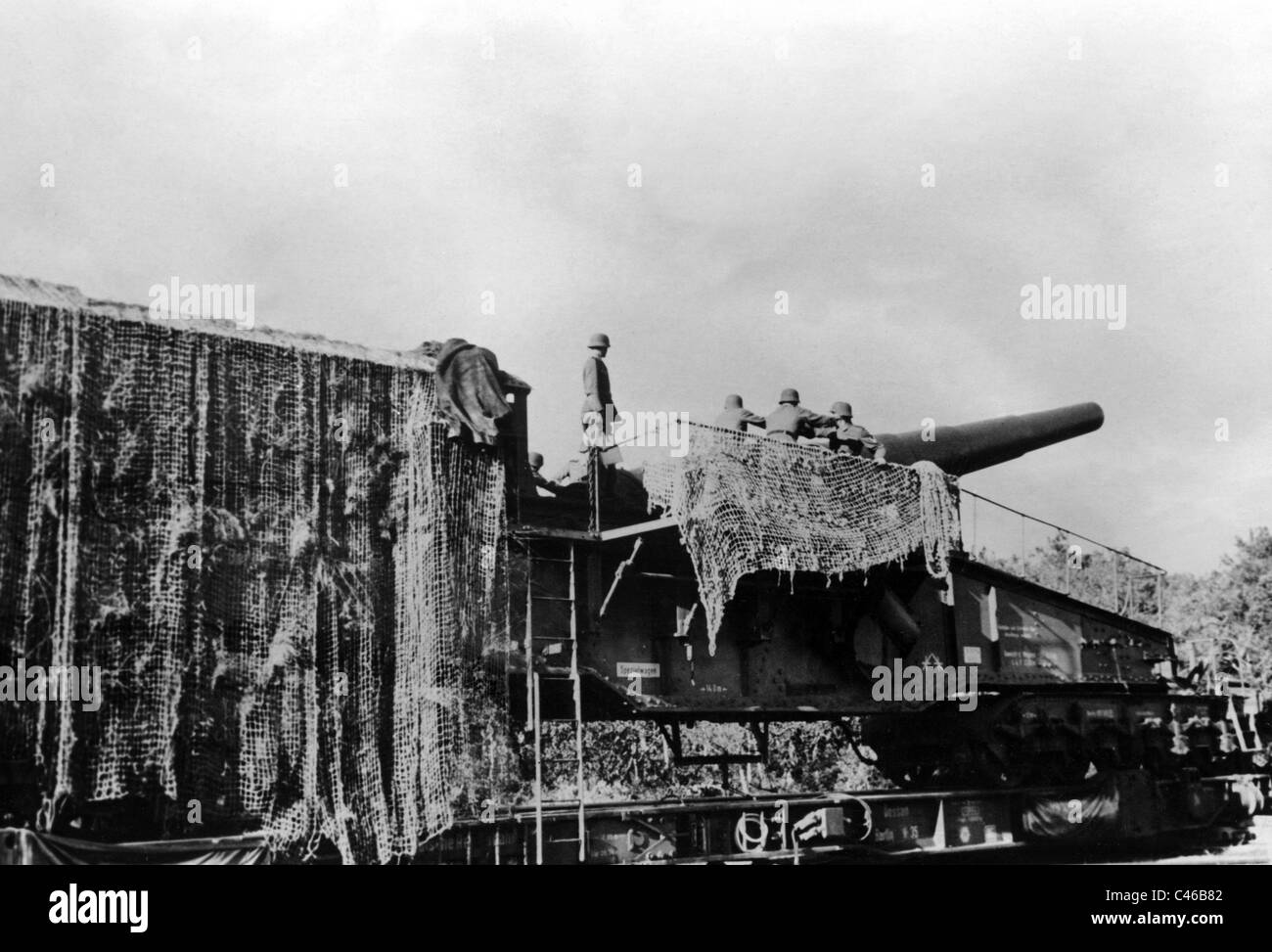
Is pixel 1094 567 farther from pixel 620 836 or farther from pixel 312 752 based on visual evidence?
pixel 312 752

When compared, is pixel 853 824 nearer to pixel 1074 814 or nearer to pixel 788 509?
pixel 1074 814

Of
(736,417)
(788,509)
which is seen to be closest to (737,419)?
(736,417)

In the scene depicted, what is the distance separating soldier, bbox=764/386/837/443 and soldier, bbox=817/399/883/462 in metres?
0.09

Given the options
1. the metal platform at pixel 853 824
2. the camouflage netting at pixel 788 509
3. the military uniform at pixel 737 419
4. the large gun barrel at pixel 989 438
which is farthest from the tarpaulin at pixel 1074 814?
the military uniform at pixel 737 419

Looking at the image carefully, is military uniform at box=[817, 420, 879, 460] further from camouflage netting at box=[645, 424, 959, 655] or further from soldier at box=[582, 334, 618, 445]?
soldier at box=[582, 334, 618, 445]

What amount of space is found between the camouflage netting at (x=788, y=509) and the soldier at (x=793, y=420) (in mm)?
919

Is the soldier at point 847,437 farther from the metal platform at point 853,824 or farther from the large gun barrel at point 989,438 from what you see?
the metal platform at point 853,824

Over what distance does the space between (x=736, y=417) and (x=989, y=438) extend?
3844 millimetres

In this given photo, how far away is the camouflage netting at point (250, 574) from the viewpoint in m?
7.90

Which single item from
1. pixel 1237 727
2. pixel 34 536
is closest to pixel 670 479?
pixel 34 536

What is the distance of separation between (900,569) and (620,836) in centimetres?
384

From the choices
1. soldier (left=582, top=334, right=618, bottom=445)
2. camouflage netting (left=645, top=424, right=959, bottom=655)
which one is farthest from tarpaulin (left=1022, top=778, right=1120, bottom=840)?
soldier (left=582, top=334, right=618, bottom=445)

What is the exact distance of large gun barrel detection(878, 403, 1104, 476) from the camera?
1441 cm

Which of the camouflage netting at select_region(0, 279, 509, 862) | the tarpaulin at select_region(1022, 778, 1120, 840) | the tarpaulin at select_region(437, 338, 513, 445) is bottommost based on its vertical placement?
the tarpaulin at select_region(1022, 778, 1120, 840)
